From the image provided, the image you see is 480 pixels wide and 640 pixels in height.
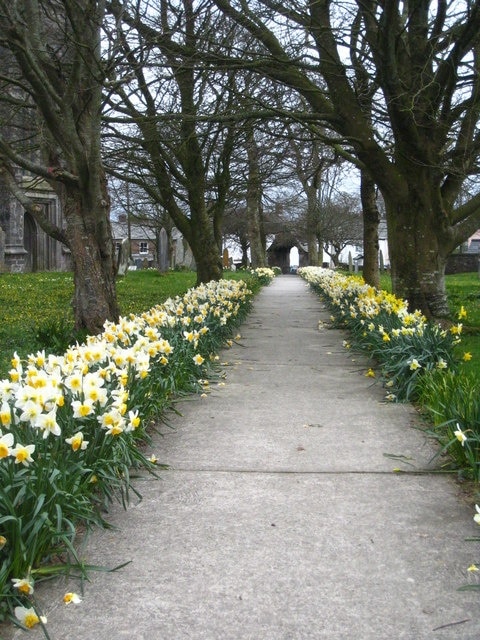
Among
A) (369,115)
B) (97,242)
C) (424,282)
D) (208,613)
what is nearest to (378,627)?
(208,613)

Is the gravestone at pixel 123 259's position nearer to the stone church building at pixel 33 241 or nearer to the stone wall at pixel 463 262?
the stone church building at pixel 33 241

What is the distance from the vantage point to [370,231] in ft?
52.0

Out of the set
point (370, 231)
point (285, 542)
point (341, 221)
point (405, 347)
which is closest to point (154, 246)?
point (341, 221)

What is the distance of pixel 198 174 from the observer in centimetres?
1530

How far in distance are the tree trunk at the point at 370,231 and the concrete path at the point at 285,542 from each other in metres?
10.5

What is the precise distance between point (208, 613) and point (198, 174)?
13521 mm

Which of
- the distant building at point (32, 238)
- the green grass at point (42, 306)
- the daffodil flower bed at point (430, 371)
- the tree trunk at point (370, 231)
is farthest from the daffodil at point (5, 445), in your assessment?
the distant building at point (32, 238)

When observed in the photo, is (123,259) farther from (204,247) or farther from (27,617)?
(27,617)

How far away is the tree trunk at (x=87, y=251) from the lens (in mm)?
8320

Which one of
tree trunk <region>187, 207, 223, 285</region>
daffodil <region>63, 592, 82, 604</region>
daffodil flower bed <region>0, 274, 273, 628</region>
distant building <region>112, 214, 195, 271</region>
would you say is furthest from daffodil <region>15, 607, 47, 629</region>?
tree trunk <region>187, 207, 223, 285</region>

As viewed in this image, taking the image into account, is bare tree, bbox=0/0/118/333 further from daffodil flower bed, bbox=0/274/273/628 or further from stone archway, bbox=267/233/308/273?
stone archway, bbox=267/233/308/273

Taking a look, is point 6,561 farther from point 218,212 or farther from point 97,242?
point 218,212

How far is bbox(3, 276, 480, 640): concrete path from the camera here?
8.33ft

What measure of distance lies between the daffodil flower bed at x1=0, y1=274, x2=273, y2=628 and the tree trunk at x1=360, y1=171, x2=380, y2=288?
11.1 metres
